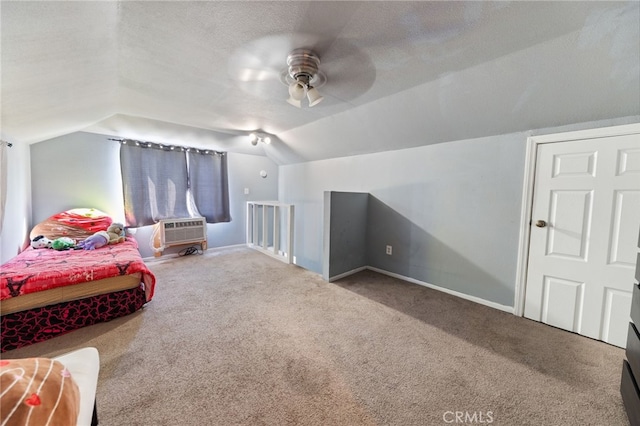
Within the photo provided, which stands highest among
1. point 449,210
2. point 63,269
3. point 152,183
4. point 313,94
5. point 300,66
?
point 300,66

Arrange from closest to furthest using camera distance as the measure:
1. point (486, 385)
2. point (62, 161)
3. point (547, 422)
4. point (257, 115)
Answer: point (547, 422) → point (486, 385) → point (257, 115) → point (62, 161)

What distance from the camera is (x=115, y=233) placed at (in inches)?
124

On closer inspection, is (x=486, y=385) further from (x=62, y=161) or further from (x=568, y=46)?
(x=62, y=161)

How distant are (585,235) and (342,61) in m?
Answer: 2.42

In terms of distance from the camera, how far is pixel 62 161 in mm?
3273

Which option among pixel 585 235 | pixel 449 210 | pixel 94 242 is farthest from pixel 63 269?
pixel 585 235

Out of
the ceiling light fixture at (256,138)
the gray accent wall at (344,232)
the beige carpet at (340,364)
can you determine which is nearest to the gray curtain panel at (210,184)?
the ceiling light fixture at (256,138)

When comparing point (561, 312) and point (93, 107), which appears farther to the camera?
point (93, 107)

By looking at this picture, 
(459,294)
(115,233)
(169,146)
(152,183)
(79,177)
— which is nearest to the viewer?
(459,294)

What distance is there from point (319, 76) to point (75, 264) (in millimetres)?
2703

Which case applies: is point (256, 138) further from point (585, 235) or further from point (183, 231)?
point (585, 235)

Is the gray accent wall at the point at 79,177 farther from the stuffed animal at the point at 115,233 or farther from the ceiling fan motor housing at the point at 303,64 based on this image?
the ceiling fan motor housing at the point at 303,64

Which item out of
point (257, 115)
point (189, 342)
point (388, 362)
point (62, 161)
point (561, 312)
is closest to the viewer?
point (388, 362)

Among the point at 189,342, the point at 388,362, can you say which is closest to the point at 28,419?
the point at 189,342
